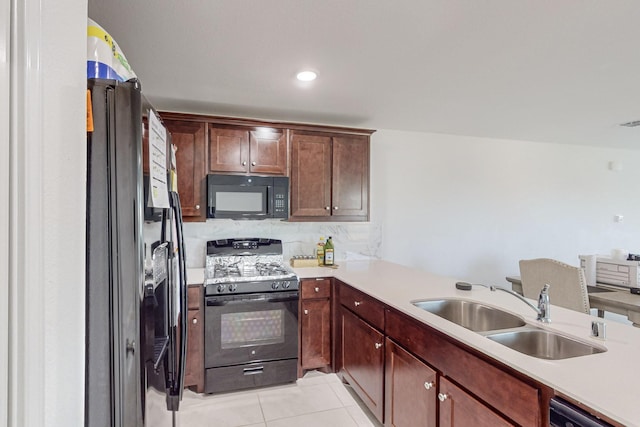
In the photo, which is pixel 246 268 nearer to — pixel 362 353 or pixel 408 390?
pixel 362 353

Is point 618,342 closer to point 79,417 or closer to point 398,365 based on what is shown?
point 398,365

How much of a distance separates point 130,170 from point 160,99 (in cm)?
227

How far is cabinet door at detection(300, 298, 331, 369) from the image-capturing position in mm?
2893

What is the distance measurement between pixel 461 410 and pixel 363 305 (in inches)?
39.2

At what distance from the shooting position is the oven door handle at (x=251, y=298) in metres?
2.61

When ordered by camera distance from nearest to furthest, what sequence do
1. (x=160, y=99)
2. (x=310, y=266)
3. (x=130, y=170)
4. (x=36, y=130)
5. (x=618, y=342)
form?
(x=36, y=130)
(x=130, y=170)
(x=618, y=342)
(x=160, y=99)
(x=310, y=266)

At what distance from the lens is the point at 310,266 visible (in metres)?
3.31

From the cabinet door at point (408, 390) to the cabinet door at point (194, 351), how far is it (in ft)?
4.59

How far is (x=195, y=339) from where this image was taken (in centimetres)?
262

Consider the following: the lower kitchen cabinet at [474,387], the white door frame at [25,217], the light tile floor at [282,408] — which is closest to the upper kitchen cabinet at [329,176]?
the light tile floor at [282,408]

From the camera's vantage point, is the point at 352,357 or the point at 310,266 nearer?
the point at 352,357

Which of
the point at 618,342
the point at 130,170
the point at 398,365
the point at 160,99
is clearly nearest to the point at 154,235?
the point at 130,170

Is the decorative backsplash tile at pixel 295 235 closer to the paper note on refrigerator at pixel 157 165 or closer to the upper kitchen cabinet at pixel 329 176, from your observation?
the upper kitchen cabinet at pixel 329 176

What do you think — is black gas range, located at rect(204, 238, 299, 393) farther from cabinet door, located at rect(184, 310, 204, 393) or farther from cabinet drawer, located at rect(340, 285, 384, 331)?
cabinet drawer, located at rect(340, 285, 384, 331)
